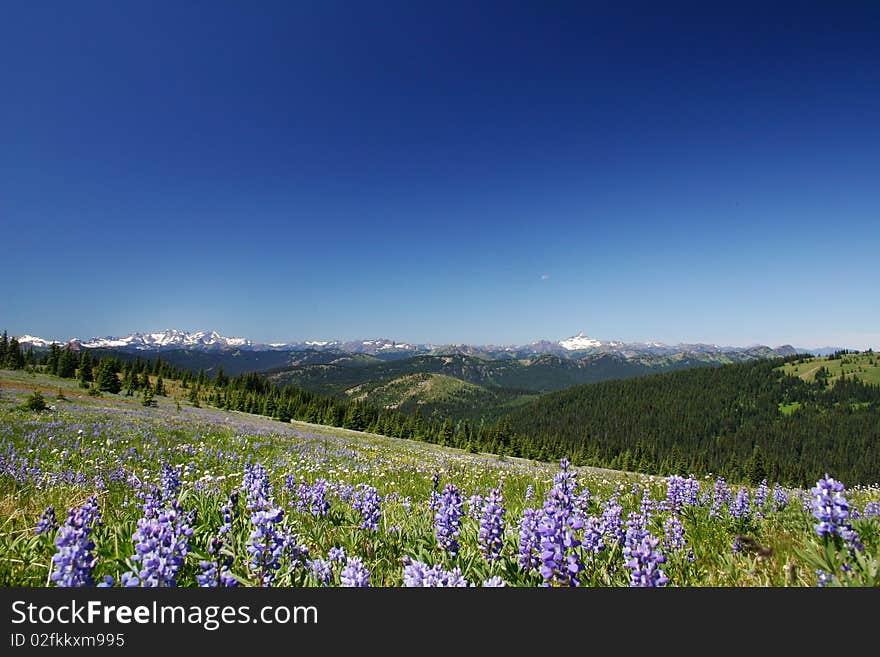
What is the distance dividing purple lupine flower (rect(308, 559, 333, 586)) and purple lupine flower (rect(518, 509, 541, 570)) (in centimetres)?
151

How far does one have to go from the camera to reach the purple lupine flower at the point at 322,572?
3.00 meters

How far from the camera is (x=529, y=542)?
3180mm

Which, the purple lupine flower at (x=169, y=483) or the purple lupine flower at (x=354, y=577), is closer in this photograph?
the purple lupine flower at (x=354, y=577)

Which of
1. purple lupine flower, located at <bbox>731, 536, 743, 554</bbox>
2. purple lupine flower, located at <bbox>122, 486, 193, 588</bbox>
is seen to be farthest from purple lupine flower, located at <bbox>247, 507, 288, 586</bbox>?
purple lupine flower, located at <bbox>731, 536, 743, 554</bbox>

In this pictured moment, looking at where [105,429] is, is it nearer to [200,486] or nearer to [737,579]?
[200,486]

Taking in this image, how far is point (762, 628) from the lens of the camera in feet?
7.40

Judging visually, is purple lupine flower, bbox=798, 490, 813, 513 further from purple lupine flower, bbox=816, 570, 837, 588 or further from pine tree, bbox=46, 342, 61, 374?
pine tree, bbox=46, 342, 61, 374

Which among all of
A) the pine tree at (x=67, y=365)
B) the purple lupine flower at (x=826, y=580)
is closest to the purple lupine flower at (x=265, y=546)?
the purple lupine flower at (x=826, y=580)

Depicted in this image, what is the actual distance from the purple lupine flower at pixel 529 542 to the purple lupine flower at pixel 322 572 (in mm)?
1514

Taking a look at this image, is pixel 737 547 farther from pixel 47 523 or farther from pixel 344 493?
pixel 47 523

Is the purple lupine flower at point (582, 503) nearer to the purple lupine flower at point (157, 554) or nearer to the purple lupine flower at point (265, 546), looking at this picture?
the purple lupine flower at point (265, 546)

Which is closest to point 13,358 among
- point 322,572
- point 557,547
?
point 322,572

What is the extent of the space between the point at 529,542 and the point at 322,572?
5.32 feet

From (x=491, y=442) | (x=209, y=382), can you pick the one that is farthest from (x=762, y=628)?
(x=209, y=382)
